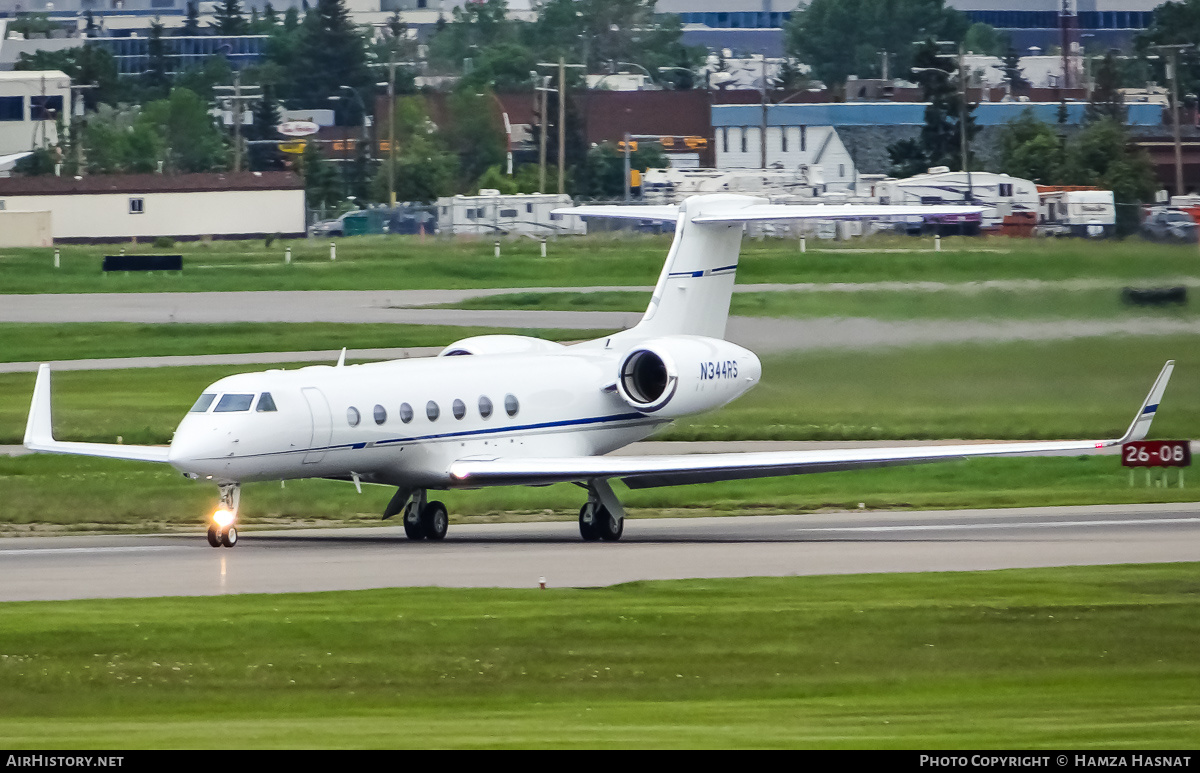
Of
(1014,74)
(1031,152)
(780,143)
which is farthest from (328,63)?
(1031,152)

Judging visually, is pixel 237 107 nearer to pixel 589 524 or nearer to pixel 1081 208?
pixel 1081 208

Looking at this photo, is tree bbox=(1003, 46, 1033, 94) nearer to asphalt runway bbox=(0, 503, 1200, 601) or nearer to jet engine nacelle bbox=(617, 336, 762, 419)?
jet engine nacelle bbox=(617, 336, 762, 419)

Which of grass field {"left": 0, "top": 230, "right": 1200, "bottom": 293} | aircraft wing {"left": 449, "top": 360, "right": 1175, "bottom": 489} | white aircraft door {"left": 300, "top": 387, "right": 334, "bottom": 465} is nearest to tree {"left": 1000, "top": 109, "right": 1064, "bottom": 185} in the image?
grass field {"left": 0, "top": 230, "right": 1200, "bottom": 293}

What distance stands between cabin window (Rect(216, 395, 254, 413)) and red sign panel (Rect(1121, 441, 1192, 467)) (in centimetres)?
1536

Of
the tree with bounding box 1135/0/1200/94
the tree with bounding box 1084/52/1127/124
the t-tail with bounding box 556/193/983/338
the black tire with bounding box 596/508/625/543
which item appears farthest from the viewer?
the tree with bounding box 1135/0/1200/94

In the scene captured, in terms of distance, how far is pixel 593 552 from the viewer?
28.0m

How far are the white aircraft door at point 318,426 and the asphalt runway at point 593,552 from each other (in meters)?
1.35

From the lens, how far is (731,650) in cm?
1930

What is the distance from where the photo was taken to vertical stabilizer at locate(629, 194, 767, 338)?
110ft

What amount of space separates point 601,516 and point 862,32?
148511 millimetres

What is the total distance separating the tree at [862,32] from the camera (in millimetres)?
171250

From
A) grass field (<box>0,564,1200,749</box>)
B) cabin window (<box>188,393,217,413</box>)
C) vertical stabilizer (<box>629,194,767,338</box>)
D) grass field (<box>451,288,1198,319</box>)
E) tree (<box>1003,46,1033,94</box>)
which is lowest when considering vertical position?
grass field (<box>0,564,1200,749</box>)

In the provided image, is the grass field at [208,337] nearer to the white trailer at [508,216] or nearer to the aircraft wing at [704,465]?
the aircraft wing at [704,465]
